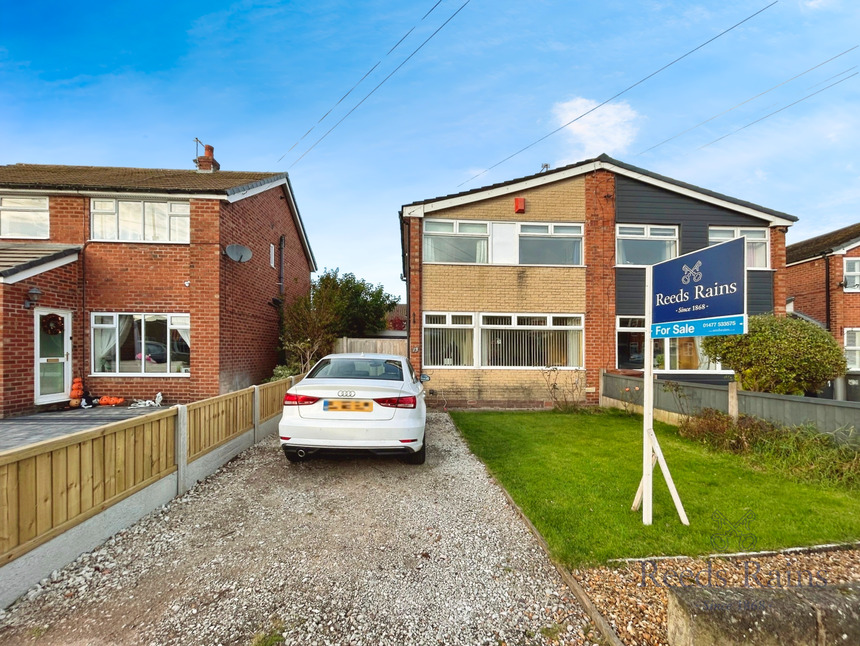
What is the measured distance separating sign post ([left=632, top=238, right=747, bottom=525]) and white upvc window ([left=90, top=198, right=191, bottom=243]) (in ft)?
32.2

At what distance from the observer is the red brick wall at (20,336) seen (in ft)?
23.3

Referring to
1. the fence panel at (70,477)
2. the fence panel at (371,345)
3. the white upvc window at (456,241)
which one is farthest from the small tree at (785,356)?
the fence panel at (70,477)

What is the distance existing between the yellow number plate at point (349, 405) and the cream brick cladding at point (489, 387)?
5.33 metres

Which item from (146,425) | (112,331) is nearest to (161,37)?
(112,331)

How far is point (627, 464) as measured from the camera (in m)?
5.04

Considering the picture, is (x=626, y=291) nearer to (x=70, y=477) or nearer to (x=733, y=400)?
(x=733, y=400)

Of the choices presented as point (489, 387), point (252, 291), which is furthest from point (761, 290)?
point (252, 291)

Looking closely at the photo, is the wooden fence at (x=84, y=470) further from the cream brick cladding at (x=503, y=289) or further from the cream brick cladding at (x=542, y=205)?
the cream brick cladding at (x=542, y=205)

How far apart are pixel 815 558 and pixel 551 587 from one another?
6.71 ft

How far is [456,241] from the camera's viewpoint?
1000 centimetres

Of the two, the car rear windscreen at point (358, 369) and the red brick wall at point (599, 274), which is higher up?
the red brick wall at point (599, 274)

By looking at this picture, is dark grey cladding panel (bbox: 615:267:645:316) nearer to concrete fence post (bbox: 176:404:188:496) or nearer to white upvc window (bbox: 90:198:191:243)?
concrete fence post (bbox: 176:404:188:496)

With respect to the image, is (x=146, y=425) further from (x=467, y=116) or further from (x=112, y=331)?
(x=467, y=116)

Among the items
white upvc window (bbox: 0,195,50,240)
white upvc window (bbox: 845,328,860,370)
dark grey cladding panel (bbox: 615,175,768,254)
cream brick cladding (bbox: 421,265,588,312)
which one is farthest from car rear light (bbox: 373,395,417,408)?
white upvc window (bbox: 845,328,860,370)
